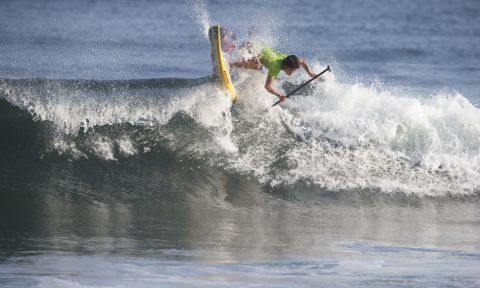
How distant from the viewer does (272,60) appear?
41.8ft

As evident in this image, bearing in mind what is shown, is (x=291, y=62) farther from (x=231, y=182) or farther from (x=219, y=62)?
(x=231, y=182)

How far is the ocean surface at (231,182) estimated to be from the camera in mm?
8664

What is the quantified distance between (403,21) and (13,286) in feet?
89.3

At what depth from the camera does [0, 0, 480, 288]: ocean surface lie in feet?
28.4

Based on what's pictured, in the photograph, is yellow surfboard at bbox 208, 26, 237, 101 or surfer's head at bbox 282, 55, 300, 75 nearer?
surfer's head at bbox 282, 55, 300, 75

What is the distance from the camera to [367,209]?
39.5 feet

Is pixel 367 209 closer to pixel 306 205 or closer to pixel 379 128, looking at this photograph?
pixel 306 205

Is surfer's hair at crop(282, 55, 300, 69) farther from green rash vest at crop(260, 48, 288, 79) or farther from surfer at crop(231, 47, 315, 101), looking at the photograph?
green rash vest at crop(260, 48, 288, 79)

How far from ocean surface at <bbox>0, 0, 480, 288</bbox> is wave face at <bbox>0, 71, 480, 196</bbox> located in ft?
0.09


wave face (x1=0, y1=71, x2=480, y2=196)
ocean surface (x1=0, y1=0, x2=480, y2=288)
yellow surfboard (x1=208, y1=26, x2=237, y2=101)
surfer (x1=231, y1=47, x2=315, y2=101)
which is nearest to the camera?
ocean surface (x1=0, y1=0, x2=480, y2=288)

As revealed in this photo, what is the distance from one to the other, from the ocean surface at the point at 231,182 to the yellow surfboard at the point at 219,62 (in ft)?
0.47

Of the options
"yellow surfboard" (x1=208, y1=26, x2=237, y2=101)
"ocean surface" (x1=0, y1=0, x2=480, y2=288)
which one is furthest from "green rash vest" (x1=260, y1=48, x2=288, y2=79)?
"yellow surfboard" (x1=208, y1=26, x2=237, y2=101)

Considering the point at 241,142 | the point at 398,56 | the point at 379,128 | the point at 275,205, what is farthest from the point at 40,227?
the point at 398,56

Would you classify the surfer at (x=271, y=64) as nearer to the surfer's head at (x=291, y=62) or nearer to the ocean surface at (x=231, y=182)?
the surfer's head at (x=291, y=62)
